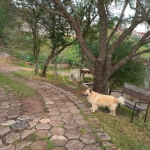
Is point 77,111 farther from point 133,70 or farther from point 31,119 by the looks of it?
point 133,70

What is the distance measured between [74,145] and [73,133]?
42cm

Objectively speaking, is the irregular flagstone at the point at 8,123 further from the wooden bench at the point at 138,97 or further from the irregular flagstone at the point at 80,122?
the wooden bench at the point at 138,97

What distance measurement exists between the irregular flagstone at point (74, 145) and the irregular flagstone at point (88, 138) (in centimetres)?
13

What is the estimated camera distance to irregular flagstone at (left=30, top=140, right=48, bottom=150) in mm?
2908

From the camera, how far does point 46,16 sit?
9.41 metres

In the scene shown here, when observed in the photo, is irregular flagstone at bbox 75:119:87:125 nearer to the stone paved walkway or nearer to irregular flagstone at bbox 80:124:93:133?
the stone paved walkway

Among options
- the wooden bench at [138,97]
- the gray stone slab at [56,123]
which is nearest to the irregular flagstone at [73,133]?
the gray stone slab at [56,123]

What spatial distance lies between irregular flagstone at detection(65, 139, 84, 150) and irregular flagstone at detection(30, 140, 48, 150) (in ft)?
1.26

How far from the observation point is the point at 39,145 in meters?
2.99

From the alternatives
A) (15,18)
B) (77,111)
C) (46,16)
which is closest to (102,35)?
(77,111)

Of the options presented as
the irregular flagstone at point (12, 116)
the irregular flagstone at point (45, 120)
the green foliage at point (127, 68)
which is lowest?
the irregular flagstone at point (45, 120)

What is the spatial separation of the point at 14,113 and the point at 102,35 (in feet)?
12.4

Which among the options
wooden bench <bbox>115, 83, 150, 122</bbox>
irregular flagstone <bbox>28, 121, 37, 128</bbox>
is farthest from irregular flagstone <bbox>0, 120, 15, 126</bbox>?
wooden bench <bbox>115, 83, 150, 122</bbox>

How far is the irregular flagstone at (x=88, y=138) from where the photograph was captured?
321cm
